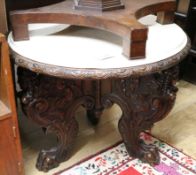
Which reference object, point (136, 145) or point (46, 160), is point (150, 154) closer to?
point (136, 145)

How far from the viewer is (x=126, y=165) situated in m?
1.25

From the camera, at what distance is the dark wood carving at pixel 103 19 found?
858mm

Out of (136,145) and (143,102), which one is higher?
(143,102)

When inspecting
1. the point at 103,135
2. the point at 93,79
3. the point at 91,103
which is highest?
the point at 93,79

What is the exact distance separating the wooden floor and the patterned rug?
41mm

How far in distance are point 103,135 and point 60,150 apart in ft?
0.93

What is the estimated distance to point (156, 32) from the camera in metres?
1.08

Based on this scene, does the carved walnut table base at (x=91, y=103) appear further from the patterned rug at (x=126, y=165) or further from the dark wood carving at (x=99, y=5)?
the dark wood carving at (x=99, y=5)

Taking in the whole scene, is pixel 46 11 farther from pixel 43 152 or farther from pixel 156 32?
pixel 43 152

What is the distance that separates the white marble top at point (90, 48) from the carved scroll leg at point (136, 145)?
0.35 meters

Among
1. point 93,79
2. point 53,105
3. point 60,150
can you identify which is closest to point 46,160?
point 60,150

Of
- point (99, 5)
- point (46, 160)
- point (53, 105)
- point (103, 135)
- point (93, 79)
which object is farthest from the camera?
point (103, 135)

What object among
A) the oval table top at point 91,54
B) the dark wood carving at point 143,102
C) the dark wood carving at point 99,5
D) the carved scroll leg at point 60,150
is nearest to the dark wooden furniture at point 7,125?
the oval table top at point 91,54

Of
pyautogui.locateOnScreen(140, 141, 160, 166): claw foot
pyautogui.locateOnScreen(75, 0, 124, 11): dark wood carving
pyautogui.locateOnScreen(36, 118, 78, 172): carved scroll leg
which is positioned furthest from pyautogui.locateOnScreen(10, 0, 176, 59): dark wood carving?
pyautogui.locateOnScreen(140, 141, 160, 166): claw foot
